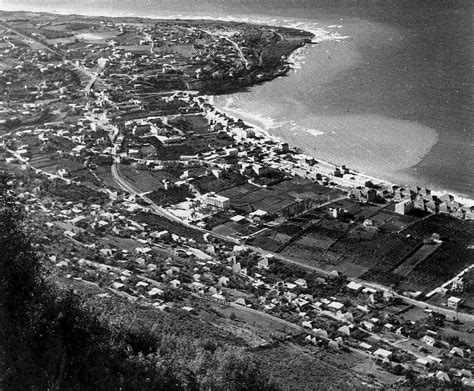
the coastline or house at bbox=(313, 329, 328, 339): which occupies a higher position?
the coastline

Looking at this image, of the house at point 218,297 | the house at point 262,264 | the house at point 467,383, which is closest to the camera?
the house at point 467,383

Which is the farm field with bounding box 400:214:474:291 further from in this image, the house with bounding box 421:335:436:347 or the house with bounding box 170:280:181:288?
the house with bounding box 170:280:181:288

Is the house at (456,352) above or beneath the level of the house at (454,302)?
beneath

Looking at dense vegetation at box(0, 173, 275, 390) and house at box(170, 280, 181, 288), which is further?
house at box(170, 280, 181, 288)

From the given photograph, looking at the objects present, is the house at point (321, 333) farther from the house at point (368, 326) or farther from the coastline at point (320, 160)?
the coastline at point (320, 160)

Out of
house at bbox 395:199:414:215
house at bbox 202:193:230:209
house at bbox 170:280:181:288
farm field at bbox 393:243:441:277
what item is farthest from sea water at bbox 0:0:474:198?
house at bbox 170:280:181:288

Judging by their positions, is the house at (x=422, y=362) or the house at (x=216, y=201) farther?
the house at (x=216, y=201)

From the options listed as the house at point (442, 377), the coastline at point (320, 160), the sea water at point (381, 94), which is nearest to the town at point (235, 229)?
the house at point (442, 377)
